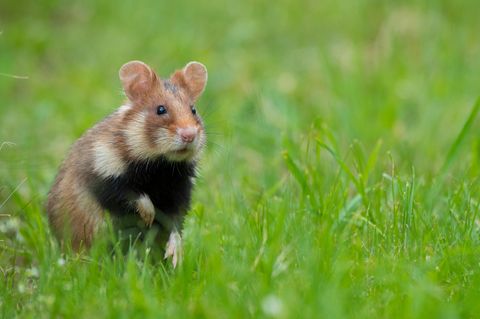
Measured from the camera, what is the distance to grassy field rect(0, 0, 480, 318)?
3990mm

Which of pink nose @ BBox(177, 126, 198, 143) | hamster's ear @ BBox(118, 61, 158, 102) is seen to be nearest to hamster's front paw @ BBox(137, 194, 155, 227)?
pink nose @ BBox(177, 126, 198, 143)

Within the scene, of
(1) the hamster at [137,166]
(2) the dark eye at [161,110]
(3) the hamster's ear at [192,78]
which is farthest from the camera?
(3) the hamster's ear at [192,78]

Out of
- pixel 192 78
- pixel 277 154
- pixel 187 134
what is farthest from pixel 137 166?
pixel 277 154

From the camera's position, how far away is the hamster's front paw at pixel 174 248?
15.5 feet

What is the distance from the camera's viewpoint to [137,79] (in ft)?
16.8

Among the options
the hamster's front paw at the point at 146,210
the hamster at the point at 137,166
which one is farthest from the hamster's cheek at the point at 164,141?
the hamster's front paw at the point at 146,210

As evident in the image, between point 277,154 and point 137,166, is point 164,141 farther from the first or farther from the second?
point 277,154

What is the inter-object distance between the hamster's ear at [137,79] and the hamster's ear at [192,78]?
0.75 feet

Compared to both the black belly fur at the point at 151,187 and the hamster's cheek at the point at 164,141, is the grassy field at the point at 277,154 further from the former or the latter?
the hamster's cheek at the point at 164,141

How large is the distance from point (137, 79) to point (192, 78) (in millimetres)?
393

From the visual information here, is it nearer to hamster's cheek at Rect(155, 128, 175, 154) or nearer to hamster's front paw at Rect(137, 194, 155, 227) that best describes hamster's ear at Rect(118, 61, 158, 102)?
hamster's cheek at Rect(155, 128, 175, 154)

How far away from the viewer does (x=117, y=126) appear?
5004 millimetres

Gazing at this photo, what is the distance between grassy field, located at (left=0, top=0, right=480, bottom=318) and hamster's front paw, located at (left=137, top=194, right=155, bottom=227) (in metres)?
0.20

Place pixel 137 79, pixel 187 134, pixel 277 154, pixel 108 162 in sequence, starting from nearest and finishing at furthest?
pixel 187 134 → pixel 108 162 → pixel 137 79 → pixel 277 154
